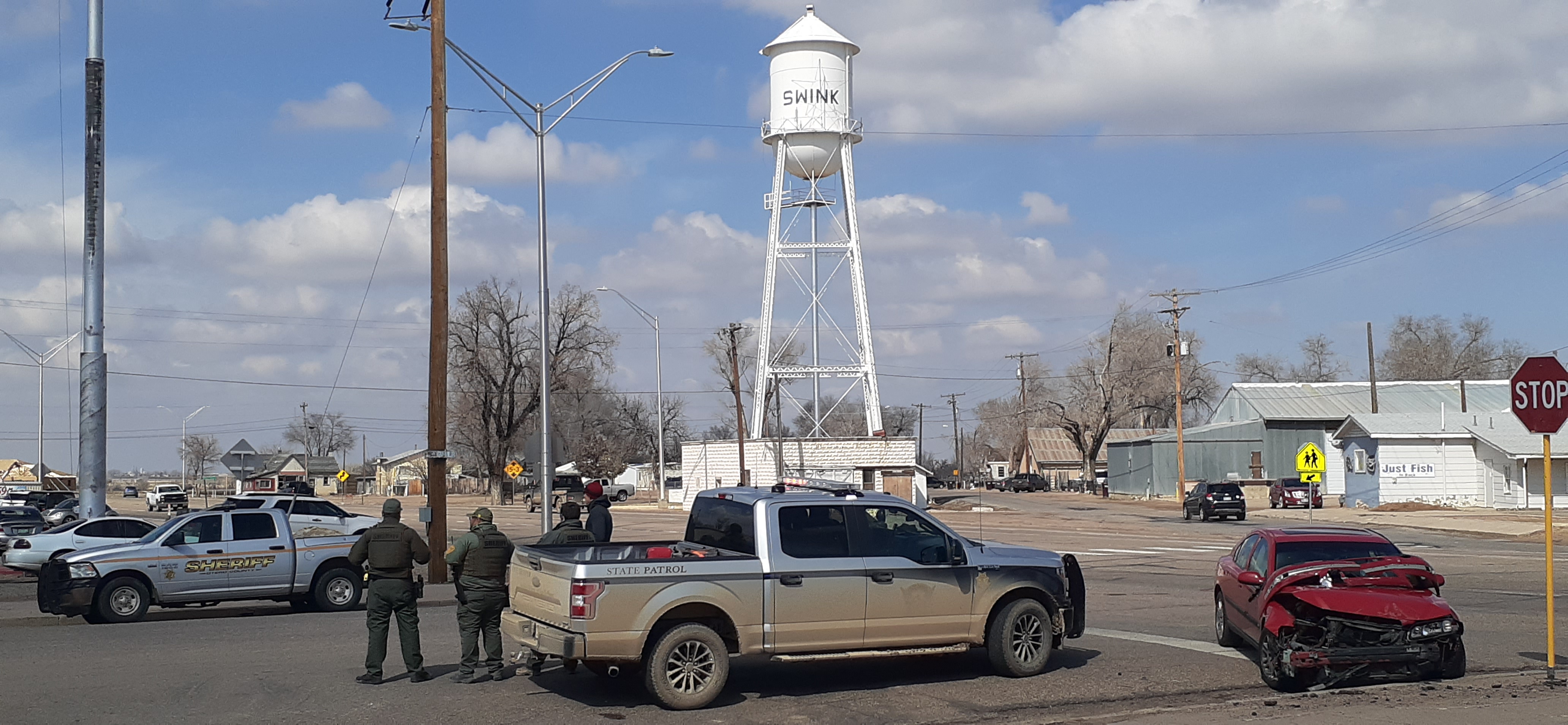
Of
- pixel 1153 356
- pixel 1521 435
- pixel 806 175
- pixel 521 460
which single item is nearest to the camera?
pixel 806 175

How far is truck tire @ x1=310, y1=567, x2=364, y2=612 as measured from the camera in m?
19.0

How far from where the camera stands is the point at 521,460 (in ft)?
303

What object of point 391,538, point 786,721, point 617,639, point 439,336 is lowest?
point 786,721

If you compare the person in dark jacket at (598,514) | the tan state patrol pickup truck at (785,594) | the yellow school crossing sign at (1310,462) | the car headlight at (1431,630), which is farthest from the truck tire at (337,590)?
the yellow school crossing sign at (1310,462)

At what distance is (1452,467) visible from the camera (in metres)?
58.9

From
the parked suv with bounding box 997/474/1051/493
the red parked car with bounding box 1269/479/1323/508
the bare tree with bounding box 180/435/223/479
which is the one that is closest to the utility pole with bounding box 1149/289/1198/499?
the red parked car with bounding box 1269/479/1323/508

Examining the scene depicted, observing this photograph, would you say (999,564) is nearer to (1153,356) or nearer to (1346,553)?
(1346,553)

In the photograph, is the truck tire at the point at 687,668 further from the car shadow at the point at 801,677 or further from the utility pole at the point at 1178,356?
the utility pole at the point at 1178,356

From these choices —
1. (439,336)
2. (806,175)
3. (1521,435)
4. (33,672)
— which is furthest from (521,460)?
(33,672)

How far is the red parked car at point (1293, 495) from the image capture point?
60562 mm

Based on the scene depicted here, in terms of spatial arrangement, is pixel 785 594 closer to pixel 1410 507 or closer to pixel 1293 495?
pixel 1410 507

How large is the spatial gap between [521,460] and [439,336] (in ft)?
238

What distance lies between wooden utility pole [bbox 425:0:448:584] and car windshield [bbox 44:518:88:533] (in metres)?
6.53

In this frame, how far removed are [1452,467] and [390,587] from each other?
58.2 metres
